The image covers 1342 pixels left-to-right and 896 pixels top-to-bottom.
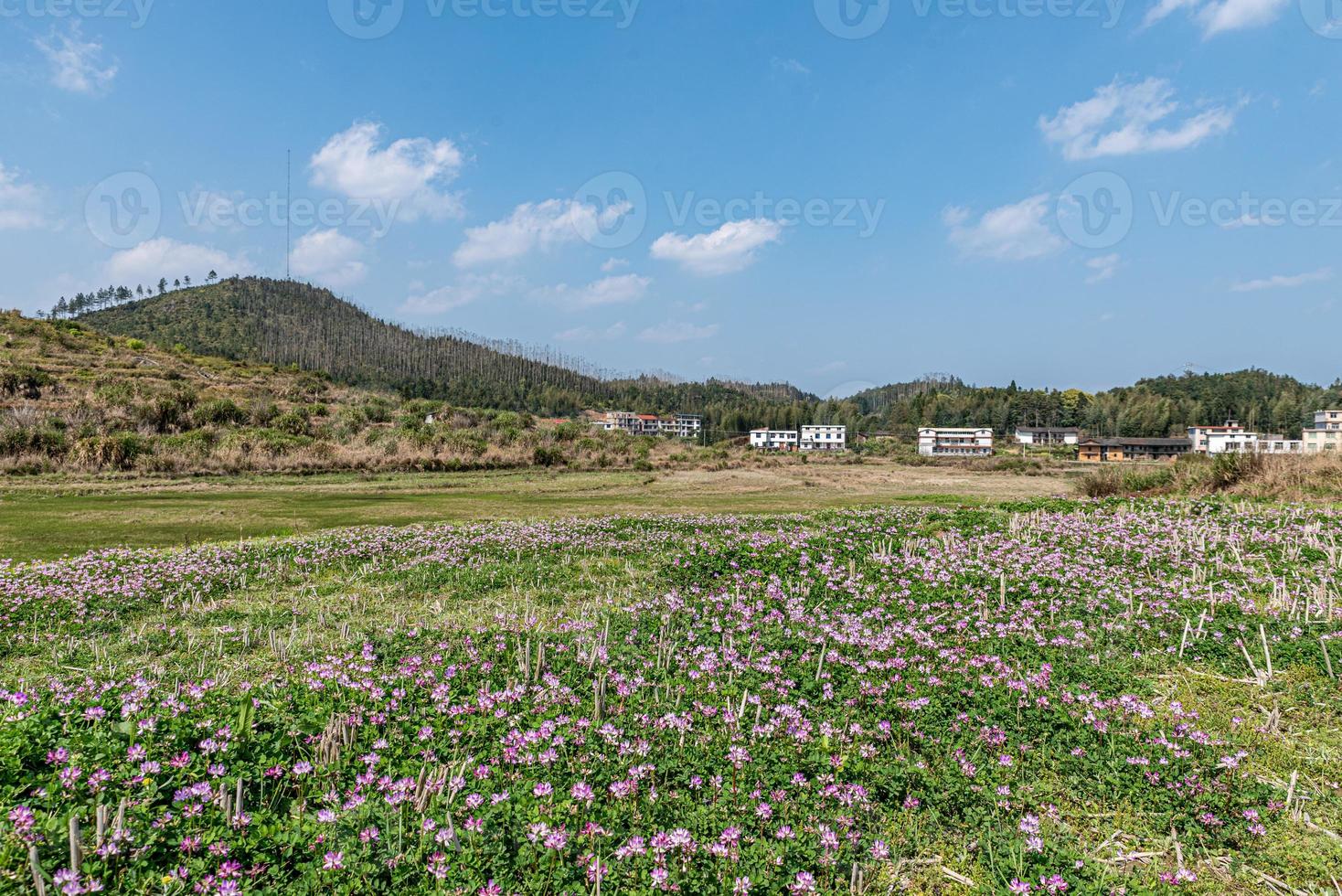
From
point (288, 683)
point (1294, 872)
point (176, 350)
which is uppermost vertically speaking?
point (176, 350)

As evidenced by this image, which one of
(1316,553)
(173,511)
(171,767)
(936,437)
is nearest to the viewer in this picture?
(171,767)

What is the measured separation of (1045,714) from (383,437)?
41.1 meters

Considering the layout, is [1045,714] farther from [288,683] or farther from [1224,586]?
[288,683]

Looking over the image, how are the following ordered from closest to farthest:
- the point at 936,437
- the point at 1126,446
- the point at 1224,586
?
the point at 1224,586 < the point at 1126,446 < the point at 936,437

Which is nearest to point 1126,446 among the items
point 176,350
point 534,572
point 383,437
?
point 383,437

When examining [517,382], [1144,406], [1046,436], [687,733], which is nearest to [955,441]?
[1046,436]

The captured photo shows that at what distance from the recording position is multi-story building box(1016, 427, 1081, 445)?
134 meters

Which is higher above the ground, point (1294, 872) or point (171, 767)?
point (171, 767)

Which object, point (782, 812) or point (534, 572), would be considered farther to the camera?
point (534, 572)

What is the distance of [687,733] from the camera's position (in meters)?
4.31

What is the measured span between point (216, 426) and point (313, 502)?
2389 centimetres

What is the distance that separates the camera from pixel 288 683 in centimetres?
486

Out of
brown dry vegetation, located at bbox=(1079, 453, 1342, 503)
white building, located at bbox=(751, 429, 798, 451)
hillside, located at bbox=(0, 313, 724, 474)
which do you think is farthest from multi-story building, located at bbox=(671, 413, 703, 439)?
brown dry vegetation, located at bbox=(1079, 453, 1342, 503)

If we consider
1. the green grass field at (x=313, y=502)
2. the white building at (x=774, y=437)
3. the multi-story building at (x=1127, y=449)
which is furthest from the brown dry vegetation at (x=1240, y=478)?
the white building at (x=774, y=437)
